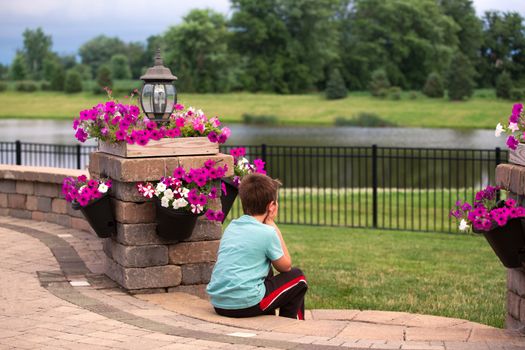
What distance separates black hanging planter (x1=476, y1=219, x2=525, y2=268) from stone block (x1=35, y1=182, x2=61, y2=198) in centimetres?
666

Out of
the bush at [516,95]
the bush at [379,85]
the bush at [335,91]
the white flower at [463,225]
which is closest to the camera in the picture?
the white flower at [463,225]

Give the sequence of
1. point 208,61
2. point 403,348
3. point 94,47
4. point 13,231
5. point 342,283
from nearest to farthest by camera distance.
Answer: point 403,348, point 342,283, point 13,231, point 208,61, point 94,47

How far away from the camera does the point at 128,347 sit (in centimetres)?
521

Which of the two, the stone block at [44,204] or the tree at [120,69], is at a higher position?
the tree at [120,69]

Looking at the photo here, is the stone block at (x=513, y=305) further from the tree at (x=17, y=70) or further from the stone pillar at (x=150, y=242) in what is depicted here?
the tree at (x=17, y=70)

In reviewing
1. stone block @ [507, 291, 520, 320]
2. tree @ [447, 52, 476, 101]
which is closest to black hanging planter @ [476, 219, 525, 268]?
stone block @ [507, 291, 520, 320]

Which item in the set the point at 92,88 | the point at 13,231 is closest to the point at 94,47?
the point at 92,88

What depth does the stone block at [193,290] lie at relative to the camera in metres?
7.38

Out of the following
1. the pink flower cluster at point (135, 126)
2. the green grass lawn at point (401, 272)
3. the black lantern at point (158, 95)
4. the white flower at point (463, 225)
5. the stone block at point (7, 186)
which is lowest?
the green grass lawn at point (401, 272)

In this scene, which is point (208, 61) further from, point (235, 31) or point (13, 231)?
point (13, 231)

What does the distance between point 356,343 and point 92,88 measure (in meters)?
76.4

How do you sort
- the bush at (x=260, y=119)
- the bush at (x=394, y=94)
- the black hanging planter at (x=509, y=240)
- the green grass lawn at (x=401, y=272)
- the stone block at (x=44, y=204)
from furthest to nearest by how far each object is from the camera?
the bush at (x=394, y=94)
the bush at (x=260, y=119)
the stone block at (x=44, y=204)
the green grass lawn at (x=401, y=272)
the black hanging planter at (x=509, y=240)

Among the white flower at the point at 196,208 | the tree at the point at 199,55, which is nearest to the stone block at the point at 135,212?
the white flower at the point at 196,208

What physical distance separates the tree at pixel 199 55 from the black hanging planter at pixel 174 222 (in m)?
66.9
